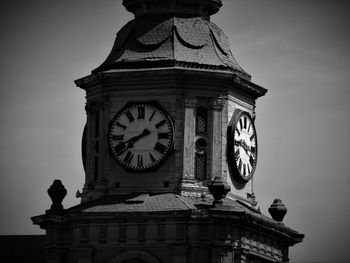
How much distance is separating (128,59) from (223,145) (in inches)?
203

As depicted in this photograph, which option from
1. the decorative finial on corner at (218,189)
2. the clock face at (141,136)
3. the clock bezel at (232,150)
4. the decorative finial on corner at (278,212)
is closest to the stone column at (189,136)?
the clock face at (141,136)

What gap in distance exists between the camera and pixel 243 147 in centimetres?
9444

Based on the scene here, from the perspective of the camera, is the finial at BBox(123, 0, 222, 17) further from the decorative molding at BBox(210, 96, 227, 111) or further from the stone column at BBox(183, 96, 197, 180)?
the stone column at BBox(183, 96, 197, 180)

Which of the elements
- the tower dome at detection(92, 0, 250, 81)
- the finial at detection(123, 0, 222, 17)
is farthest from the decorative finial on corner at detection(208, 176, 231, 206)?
the finial at detection(123, 0, 222, 17)

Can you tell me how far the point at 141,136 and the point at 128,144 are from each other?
2.35 ft

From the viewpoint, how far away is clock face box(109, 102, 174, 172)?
92250 mm

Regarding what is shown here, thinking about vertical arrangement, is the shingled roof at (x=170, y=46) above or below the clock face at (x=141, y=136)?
above

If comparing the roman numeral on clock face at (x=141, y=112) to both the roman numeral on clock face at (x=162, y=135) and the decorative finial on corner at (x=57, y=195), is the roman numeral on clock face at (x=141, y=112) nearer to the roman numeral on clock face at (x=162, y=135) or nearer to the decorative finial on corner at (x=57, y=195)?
the roman numeral on clock face at (x=162, y=135)

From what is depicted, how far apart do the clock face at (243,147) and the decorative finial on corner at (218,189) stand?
2569 millimetres

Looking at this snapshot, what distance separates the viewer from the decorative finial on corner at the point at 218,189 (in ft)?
297

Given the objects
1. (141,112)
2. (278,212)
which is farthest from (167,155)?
(278,212)

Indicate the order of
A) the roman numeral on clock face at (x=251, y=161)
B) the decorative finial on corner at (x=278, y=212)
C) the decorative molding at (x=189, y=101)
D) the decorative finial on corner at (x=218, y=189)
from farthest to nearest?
the decorative finial on corner at (x=278, y=212) → the roman numeral on clock face at (x=251, y=161) → the decorative molding at (x=189, y=101) → the decorative finial on corner at (x=218, y=189)

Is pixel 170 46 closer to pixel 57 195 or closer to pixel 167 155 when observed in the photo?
pixel 167 155

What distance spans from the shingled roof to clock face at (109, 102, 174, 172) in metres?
1.95
